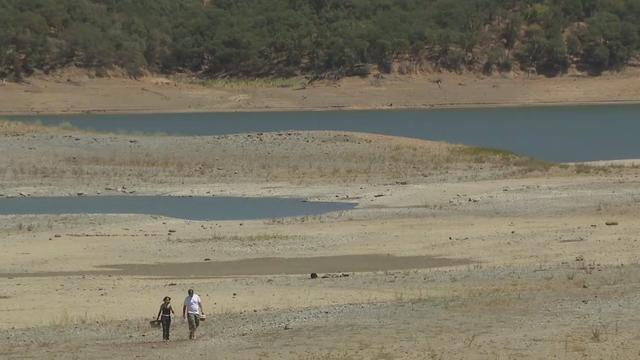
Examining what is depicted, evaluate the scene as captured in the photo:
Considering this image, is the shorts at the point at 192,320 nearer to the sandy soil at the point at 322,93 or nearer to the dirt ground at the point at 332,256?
the dirt ground at the point at 332,256

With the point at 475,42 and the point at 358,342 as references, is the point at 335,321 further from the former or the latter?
the point at 475,42

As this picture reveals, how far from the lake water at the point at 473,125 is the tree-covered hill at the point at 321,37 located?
1171cm

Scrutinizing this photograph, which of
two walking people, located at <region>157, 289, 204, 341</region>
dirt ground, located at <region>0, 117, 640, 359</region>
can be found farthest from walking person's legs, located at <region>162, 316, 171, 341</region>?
dirt ground, located at <region>0, 117, 640, 359</region>

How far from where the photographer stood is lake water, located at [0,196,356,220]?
29688 millimetres

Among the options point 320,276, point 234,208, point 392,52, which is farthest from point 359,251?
point 392,52

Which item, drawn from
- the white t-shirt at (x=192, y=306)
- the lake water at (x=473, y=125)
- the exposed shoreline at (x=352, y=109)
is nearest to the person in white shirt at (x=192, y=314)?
the white t-shirt at (x=192, y=306)

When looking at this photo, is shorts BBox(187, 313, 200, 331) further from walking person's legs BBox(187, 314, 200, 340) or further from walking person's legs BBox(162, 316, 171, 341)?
walking person's legs BBox(162, 316, 171, 341)

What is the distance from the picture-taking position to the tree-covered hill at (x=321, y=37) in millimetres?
93062

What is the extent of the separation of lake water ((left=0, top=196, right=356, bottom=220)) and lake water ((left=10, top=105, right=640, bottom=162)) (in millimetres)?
15610

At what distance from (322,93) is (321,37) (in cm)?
1170

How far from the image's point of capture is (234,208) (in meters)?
31.0

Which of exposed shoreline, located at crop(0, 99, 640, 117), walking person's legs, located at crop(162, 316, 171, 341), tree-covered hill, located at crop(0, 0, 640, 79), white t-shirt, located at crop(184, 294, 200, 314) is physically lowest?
exposed shoreline, located at crop(0, 99, 640, 117)

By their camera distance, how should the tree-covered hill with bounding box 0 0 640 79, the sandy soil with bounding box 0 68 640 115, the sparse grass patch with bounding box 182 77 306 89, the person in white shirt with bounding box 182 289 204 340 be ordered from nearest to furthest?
the person in white shirt with bounding box 182 289 204 340
the sandy soil with bounding box 0 68 640 115
the sparse grass patch with bounding box 182 77 306 89
the tree-covered hill with bounding box 0 0 640 79

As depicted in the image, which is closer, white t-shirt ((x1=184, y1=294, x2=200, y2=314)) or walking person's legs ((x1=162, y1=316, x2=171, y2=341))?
walking person's legs ((x1=162, y1=316, x2=171, y2=341))
